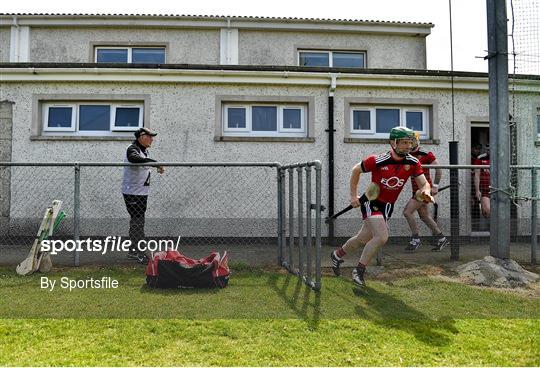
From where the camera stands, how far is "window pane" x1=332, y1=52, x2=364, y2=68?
1293 centimetres

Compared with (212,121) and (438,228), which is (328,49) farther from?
(438,228)

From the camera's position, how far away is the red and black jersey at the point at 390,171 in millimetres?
4938

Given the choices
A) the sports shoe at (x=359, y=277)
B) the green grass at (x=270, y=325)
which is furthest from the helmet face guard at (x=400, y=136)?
the green grass at (x=270, y=325)

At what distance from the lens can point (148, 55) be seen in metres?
12.6

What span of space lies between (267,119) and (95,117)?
3.33 metres

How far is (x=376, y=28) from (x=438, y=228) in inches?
294

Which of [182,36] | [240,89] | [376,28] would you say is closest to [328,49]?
[376,28]

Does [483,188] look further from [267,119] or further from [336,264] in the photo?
[267,119]

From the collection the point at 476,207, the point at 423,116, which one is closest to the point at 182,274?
the point at 476,207

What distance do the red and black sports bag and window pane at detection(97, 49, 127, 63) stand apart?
9.13 metres

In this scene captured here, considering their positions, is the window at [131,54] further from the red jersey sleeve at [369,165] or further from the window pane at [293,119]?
the red jersey sleeve at [369,165]

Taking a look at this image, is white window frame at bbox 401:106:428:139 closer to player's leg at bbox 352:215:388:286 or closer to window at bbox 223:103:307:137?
window at bbox 223:103:307:137

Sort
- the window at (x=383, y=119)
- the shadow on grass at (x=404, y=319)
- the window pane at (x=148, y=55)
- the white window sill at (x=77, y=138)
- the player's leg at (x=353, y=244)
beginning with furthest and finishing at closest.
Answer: the window pane at (x=148, y=55) < the window at (x=383, y=119) < the white window sill at (x=77, y=138) < the player's leg at (x=353, y=244) < the shadow on grass at (x=404, y=319)

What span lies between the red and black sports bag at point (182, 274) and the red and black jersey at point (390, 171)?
6.61 ft
